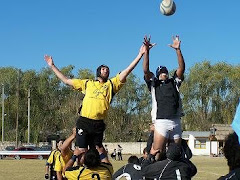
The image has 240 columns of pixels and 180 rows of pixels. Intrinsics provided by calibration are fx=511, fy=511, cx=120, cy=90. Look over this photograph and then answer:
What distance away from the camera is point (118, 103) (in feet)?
285

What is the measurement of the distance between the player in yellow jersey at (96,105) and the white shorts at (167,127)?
1.35 meters

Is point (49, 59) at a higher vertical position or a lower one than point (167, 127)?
higher

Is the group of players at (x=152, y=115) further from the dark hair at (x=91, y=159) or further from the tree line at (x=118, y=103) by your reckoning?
the tree line at (x=118, y=103)

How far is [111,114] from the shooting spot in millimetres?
85688

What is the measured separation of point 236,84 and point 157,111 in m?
83.4

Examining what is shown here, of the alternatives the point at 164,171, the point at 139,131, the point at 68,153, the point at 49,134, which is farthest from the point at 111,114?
the point at 164,171

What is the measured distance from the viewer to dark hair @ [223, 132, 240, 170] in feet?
16.8

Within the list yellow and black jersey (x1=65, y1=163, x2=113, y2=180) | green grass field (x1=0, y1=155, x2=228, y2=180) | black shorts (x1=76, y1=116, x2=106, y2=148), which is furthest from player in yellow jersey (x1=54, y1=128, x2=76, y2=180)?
green grass field (x1=0, y1=155, x2=228, y2=180)

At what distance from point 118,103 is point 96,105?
250 feet

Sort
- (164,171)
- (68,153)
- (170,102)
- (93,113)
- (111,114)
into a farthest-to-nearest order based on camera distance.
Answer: (111,114)
(68,153)
(93,113)
(170,102)
(164,171)

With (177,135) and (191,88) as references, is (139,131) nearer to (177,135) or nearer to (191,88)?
(191,88)

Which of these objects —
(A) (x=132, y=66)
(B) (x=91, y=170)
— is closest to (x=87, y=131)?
(A) (x=132, y=66)

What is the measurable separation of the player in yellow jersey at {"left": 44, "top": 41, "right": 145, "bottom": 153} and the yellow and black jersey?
2.06m

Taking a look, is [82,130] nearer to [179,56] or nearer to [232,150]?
[179,56]
